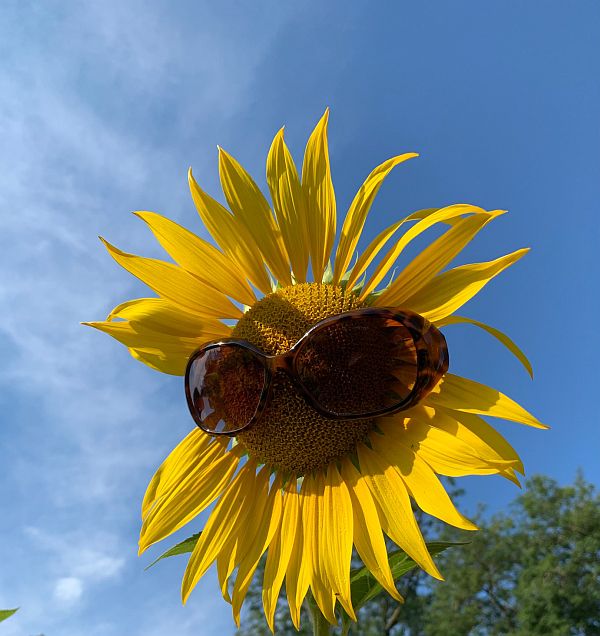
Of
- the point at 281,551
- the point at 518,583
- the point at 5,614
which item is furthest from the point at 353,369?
the point at 518,583

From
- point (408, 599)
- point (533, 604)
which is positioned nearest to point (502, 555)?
point (533, 604)

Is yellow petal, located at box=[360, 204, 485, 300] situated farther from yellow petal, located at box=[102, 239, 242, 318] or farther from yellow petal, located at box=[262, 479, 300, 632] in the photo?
yellow petal, located at box=[262, 479, 300, 632]

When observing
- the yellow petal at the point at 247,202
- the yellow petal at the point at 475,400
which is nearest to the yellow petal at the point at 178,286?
the yellow petal at the point at 247,202

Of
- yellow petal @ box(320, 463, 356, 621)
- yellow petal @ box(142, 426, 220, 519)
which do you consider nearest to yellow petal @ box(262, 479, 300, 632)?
yellow petal @ box(320, 463, 356, 621)

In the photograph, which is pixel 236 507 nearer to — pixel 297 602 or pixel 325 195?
pixel 297 602

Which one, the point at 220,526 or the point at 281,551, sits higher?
the point at 220,526

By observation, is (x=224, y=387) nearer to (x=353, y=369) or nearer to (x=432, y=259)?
(x=353, y=369)

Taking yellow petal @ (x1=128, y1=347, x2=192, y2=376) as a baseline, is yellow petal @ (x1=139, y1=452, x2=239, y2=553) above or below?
below

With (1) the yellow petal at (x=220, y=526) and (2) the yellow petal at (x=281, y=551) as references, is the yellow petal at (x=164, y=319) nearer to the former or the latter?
(1) the yellow petal at (x=220, y=526)
